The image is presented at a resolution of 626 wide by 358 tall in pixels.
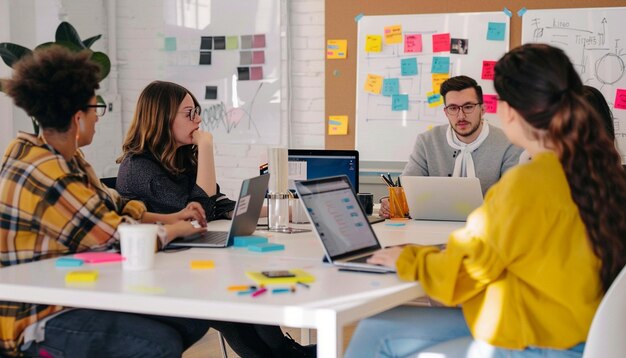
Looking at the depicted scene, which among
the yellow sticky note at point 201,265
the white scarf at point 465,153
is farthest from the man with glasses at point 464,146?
the yellow sticky note at point 201,265

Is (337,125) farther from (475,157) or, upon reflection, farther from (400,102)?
(475,157)

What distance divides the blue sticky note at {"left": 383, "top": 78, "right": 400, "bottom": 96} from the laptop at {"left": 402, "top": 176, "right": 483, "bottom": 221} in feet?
6.56

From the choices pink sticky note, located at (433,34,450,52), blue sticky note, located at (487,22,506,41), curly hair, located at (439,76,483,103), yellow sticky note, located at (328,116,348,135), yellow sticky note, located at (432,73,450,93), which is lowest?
yellow sticky note, located at (328,116,348,135)

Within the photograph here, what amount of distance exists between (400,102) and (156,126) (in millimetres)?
2239

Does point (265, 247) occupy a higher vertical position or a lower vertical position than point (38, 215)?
lower

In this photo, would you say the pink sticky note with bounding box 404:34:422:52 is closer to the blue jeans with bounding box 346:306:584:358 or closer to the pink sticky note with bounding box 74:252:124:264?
the blue jeans with bounding box 346:306:584:358

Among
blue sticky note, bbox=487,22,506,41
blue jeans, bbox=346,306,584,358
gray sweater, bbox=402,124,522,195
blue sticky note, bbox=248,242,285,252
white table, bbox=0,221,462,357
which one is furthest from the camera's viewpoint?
blue sticky note, bbox=487,22,506,41

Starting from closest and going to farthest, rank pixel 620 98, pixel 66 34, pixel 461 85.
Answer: pixel 461 85, pixel 66 34, pixel 620 98

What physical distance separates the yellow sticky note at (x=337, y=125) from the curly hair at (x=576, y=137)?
10.7ft

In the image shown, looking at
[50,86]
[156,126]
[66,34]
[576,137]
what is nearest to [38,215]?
[50,86]

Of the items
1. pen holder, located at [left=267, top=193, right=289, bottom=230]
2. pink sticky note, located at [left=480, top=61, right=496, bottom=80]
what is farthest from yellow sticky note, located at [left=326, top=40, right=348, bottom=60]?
pen holder, located at [left=267, top=193, right=289, bottom=230]

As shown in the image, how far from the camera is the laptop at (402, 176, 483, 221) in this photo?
297cm

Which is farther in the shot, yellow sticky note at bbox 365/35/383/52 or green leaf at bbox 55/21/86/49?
yellow sticky note at bbox 365/35/383/52

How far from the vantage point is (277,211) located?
112 inches
